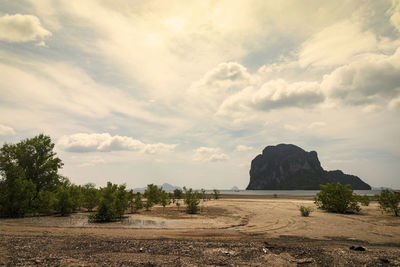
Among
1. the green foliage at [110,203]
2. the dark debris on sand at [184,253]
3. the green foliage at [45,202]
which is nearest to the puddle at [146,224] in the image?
the green foliage at [110,203]

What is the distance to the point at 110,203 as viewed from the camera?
24.0m

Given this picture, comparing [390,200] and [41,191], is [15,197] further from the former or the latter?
[390,200]

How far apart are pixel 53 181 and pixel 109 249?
27.1 meters

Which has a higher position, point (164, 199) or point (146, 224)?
point (164, 199)

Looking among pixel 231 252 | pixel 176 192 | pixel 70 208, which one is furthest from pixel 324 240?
pixel 176 192

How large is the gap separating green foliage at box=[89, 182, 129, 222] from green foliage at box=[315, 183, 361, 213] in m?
29.8

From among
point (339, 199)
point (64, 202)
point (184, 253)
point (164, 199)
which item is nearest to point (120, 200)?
point (64, 202)

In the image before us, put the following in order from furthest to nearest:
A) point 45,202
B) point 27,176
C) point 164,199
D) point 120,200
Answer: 1. point 164,199
2. point 27,176
3. point 45,202
4. point 120,200

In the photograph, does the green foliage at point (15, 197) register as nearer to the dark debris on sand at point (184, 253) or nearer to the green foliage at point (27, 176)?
the green foliage at point (27, 176)

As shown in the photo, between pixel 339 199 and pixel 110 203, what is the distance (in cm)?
3179

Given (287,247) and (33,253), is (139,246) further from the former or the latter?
(287,247)

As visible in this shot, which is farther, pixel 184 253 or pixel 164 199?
pixel 164 199

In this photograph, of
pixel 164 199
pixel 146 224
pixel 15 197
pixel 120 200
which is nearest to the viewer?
pixel 146 224

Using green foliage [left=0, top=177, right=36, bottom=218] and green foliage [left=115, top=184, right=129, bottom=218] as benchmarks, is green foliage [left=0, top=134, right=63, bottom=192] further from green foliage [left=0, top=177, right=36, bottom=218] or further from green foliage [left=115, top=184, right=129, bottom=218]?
green foliage [left=115, top=184, right=129, bottom=218]
